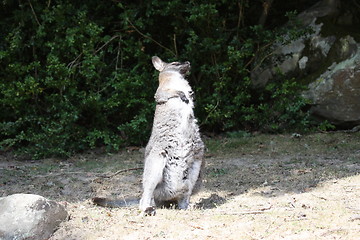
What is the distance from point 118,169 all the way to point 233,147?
93.7 inches

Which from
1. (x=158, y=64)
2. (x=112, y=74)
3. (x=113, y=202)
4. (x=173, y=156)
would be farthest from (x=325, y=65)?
(x=113, y=202)

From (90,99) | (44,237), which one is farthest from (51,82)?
(44,237)

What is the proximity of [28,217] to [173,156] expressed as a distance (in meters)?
1.73

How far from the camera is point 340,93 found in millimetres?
10328

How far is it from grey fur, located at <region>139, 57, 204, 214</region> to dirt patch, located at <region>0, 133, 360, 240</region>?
0.82 feet

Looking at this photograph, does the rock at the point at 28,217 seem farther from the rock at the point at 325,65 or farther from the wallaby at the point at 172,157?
the rock at the point at 325,65

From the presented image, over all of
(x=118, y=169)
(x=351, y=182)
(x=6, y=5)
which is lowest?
(x=118, y=169)

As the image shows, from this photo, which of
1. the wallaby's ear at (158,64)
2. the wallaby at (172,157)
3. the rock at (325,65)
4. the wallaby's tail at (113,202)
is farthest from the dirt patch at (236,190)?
the wallaby's ear at (158,64)

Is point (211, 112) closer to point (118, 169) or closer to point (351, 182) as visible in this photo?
point (118, 169)

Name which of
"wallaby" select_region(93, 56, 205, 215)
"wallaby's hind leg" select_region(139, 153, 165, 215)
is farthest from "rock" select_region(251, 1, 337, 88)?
"wallaby's hind leg" select_region(139, 153, 165, 215)

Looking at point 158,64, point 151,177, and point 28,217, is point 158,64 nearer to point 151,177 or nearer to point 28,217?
point 151,177

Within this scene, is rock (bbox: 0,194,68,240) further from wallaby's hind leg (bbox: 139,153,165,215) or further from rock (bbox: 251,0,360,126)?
rock (bbox: 251,0,360,126)

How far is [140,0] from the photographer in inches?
447

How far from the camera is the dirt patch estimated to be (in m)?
4.67
